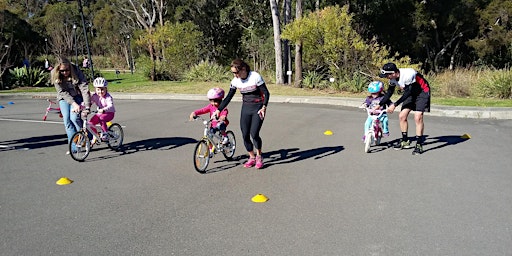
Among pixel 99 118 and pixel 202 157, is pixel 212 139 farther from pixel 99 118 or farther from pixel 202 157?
pixel 99 118

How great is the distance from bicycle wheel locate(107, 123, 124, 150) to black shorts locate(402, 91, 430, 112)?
17.9 ft

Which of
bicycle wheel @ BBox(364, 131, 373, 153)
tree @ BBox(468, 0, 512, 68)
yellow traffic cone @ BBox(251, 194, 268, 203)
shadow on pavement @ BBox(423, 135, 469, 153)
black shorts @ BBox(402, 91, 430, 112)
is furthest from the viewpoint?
tree @ BBox(468, 0, 512, 68)

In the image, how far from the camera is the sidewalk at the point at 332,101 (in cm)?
1127

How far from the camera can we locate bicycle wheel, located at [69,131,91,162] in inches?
282

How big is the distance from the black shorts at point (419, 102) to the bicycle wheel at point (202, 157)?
3700mm

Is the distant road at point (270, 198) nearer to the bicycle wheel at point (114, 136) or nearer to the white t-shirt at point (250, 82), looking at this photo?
the bicycle wheel at point (114, 136)

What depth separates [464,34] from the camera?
129 ft

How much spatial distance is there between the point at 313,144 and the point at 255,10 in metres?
29.6

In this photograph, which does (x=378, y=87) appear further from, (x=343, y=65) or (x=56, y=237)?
(x=343, y=65)

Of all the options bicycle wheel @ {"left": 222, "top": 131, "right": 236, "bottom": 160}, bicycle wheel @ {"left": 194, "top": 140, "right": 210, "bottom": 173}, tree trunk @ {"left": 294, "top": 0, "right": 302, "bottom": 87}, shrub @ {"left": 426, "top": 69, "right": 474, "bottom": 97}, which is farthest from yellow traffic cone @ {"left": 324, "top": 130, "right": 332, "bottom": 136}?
tree trunk @ {"left": 294, "top": 0, "right": 302, "bottom": 87}

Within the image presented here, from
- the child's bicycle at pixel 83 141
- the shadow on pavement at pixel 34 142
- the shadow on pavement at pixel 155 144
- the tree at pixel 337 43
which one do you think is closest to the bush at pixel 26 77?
the tree at pixel 337 43

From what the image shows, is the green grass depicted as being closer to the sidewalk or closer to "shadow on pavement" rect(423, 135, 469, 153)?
the sidewalk

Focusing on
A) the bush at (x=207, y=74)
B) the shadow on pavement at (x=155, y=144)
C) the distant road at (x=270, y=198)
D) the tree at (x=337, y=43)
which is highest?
the tree at (x=337, y=43)

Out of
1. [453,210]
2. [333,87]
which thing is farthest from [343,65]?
[453,210]
